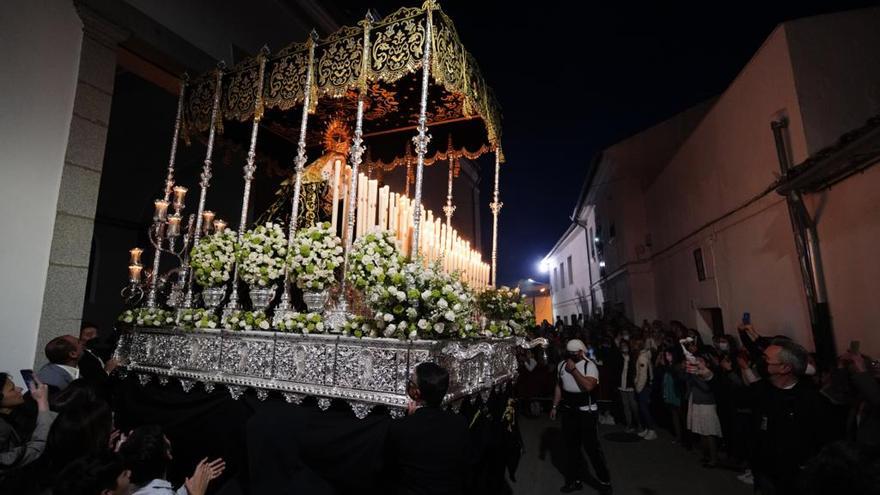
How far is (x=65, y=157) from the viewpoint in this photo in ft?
16.1

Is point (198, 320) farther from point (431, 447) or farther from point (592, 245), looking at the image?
point (592, 245)

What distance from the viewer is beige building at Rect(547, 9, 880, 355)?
5062mm

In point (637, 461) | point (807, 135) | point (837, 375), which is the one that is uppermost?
point (807, 135)

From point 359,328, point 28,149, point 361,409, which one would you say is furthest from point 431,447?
point 28,149

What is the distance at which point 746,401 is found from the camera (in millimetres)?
5285

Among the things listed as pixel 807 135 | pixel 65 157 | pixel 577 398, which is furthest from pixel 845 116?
pixel 65 157

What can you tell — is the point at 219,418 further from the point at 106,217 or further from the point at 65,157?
the point at 106,217

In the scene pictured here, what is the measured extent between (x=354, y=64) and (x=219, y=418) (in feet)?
12.9

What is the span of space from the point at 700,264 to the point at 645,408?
15.0 ft

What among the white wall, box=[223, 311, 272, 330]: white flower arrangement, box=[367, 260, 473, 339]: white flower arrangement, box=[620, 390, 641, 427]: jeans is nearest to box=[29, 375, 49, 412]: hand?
box=[223, 311, 272, 330]: white flower arrangement

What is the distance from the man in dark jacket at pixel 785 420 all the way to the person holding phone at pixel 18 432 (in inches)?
196

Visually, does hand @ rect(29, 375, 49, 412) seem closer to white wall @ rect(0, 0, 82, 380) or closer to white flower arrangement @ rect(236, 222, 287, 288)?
white flower arrangement @ rect(236, 222, 287, 288)

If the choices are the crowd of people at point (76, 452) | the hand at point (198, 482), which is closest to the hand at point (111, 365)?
the crowd of people at point (76, 452)

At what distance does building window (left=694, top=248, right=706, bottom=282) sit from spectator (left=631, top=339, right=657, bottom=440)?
3601mm
